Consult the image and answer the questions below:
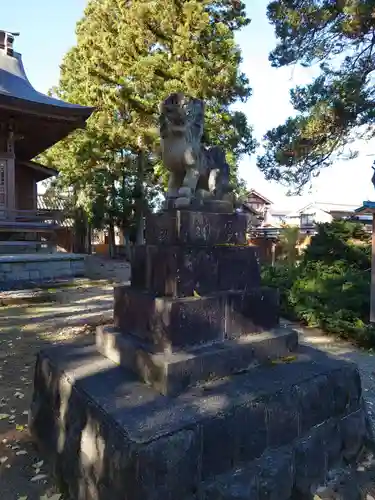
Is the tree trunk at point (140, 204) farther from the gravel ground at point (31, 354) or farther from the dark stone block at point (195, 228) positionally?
the dark stone block at point (195, 228)

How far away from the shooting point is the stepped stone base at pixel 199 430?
5.96 ft

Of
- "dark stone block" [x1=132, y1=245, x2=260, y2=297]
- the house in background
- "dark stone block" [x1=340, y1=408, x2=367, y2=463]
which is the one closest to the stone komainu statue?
"dark stone block" [x1=132, y1=245, x2=260, y2=297]

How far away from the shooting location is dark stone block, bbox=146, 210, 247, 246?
2.76 m

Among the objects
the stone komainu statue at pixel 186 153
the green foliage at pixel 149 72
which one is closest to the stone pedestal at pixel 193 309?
the stone komainu statue at pixel 186 153

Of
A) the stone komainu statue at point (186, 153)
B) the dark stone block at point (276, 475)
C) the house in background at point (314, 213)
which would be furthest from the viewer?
the house in background at point (314, 213)

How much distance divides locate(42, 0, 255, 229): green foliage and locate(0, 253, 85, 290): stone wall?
4.85m

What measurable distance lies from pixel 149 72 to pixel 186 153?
11.1m

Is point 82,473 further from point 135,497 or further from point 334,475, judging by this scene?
point 334,475

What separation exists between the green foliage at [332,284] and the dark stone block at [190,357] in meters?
3.27

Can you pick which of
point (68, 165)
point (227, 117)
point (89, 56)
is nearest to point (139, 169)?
point (68, 165)

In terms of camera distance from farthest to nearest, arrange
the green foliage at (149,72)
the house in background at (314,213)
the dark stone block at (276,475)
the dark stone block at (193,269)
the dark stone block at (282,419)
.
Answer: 1. the house in background at (314,213)
2. the green foliage at (149,72)
3. the dark stone block at (193,269)
4. the dark stone block at (282,419)
5. the dark stone block at (276,475)

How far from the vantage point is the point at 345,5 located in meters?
6.64

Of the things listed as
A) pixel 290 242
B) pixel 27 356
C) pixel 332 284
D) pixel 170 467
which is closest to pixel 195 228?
pixel 170 467

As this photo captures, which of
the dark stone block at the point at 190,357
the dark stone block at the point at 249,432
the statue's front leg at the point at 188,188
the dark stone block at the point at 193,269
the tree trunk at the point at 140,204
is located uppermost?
the tree trunk at the point at 140,204
